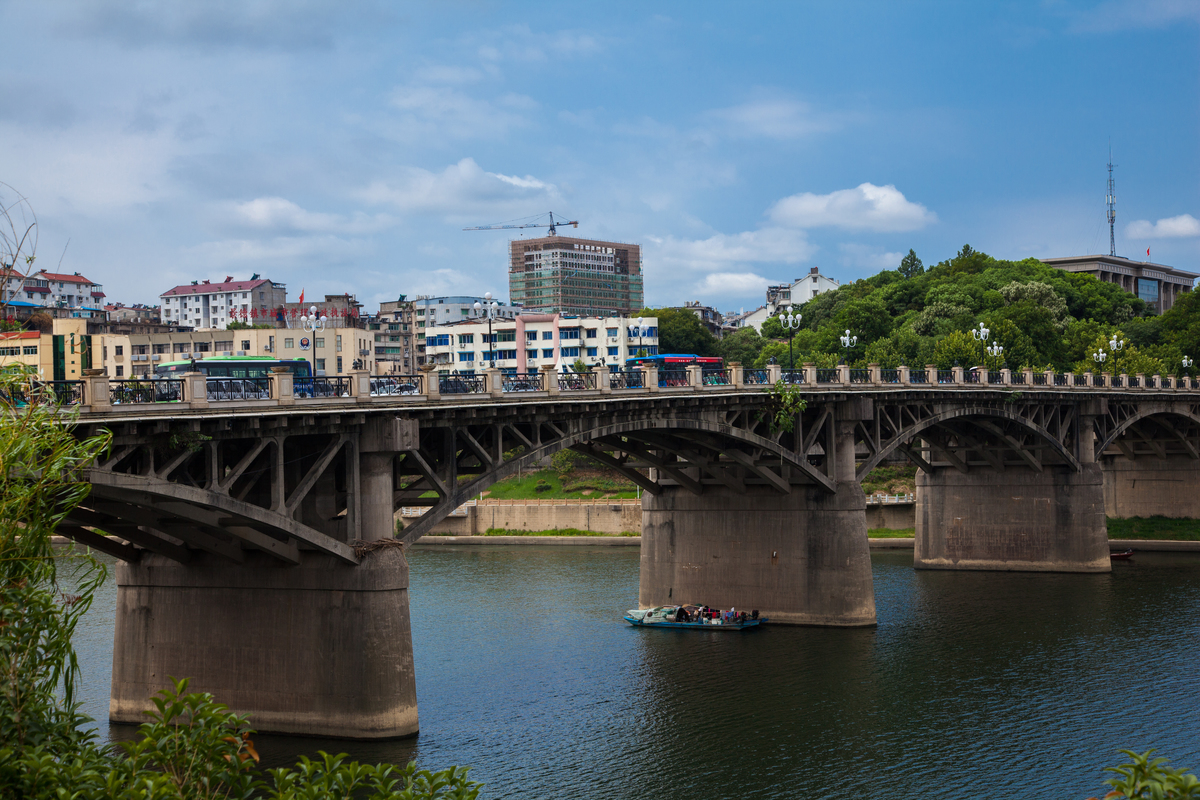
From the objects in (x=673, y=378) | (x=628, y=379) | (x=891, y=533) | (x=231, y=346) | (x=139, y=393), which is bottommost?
(x=891, y=533)

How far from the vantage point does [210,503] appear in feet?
96.7

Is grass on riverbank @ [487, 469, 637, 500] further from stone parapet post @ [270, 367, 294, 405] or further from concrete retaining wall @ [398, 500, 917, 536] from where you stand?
stone parapet post @ [270, 367, 294, 405]

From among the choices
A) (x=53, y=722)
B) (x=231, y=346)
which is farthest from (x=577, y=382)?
(x=231, y=346)

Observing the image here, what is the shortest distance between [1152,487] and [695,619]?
4752cm

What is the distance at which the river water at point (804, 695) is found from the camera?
34.2 metres

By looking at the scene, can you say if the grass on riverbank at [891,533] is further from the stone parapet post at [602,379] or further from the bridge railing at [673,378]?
the stone parapet post at [602,379]

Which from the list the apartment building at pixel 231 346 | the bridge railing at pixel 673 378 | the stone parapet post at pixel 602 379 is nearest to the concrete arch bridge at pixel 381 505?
the stone parapet post at pixel 602 379

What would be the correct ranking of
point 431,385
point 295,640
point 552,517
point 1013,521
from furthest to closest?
point 552,517 → point 1013,521 → point 431,385 → point 295,640

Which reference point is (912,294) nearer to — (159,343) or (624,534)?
(624,534)

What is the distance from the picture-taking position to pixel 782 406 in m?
52.3

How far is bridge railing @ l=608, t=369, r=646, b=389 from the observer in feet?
150

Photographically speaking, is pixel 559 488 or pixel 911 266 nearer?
pixel 559 488

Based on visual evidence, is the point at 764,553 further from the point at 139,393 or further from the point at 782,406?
the point at 139,393

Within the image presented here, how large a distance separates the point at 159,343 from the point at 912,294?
87.2 meters
